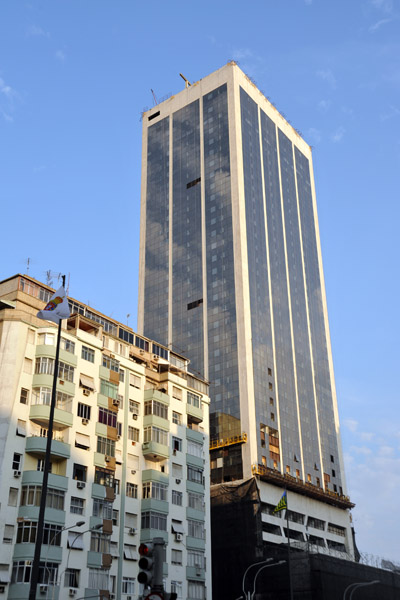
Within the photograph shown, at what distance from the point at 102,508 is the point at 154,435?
11305 mm

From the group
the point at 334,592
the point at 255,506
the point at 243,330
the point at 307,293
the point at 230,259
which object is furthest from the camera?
the point at 307,293

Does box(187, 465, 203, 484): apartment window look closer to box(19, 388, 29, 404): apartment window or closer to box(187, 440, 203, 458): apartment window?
box(187, 440, 203, 458): apartment window

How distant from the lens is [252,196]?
13250 centimetres

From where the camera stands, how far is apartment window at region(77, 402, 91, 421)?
211ft

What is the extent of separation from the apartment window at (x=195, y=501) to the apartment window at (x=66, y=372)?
21.0m

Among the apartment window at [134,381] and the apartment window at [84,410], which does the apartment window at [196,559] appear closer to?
the apartment window at [134,381]

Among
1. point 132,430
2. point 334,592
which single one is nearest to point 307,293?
point 334,592

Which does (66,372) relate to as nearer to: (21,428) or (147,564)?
(21,428)

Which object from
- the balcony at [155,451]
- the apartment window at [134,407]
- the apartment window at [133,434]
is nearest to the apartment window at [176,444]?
the balcony at [155,451]

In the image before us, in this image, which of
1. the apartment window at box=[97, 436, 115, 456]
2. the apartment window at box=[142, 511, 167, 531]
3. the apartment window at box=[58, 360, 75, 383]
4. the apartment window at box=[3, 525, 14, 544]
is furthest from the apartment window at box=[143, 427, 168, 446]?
the apartment window at box=[3, 525, 14, 544]

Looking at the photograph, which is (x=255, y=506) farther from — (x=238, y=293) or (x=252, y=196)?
(x=252, y=196)

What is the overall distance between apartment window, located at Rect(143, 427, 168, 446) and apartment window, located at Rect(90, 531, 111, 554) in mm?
12204

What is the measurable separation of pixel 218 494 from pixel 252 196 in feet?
190

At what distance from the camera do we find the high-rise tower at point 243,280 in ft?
370
